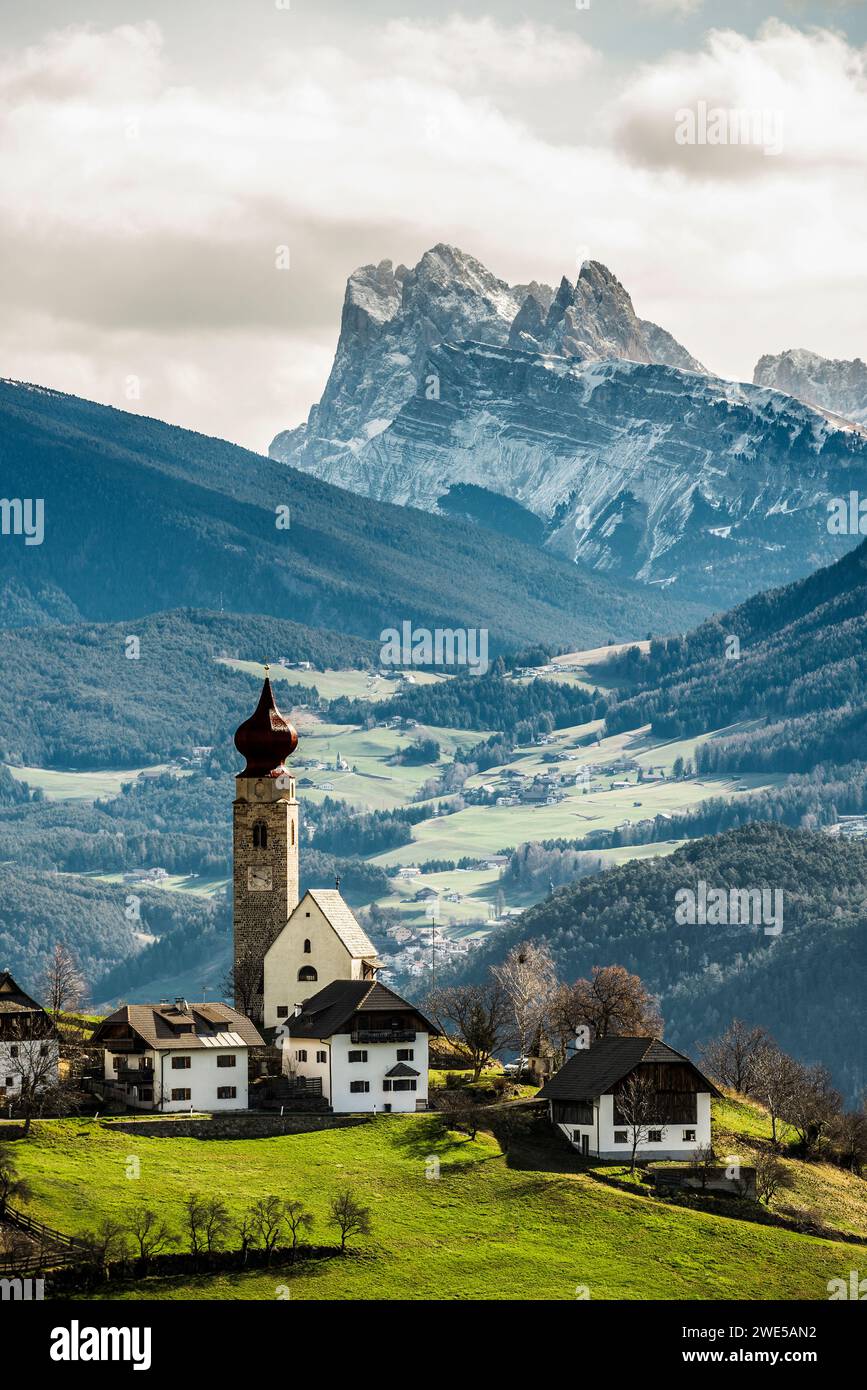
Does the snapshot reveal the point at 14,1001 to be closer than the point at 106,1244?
No

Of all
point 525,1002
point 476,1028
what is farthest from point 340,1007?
point 525,1002

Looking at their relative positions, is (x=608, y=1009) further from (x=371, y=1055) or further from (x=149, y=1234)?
(x=149, y=1234)

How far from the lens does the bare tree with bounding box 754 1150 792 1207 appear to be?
153m

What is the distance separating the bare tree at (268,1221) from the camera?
13300 centimetres

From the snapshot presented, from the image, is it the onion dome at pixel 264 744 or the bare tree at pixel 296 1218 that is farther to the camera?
the onion dome at pixel 264 744

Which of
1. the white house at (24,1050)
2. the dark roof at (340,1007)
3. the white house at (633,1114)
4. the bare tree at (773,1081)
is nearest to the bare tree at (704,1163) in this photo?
the white house at (633,1114)

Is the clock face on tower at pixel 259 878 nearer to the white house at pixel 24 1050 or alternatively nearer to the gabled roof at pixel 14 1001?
the gabled roof at pixel 14 1001

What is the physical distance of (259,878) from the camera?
184375 mm

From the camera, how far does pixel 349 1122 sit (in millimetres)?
157500

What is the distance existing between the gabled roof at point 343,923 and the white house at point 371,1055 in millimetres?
14073

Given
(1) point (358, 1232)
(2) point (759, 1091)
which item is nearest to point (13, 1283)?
(1) point (358, 1232)

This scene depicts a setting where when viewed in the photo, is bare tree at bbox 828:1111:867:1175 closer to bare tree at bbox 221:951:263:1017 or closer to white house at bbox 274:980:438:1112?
white house at bbox 274:980:438:1112

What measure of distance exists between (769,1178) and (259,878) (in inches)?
1747
